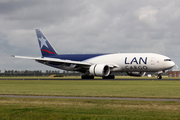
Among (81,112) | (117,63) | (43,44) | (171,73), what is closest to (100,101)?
(81,112)

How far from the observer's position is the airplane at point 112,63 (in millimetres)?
54503

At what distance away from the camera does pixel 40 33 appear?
6969cm

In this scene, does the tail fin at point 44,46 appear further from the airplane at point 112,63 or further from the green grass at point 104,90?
the green grass at point 104,90

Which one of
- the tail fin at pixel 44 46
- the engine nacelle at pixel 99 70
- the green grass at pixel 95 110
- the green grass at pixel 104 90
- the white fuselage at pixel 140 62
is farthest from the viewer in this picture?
the tail fin at pixel 44 46

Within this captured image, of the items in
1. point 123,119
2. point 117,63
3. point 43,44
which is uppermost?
point 43,44

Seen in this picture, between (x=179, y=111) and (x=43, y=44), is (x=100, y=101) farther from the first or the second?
(x=43, y=44)

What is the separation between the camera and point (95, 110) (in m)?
16.3

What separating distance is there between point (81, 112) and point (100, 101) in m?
4.48

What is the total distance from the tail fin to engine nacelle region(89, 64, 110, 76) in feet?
51.5

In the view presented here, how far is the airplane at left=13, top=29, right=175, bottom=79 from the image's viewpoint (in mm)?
54503

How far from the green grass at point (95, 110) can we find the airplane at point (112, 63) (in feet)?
118

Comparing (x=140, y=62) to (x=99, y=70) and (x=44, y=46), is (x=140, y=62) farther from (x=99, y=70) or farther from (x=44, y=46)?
(x=44, y=46)

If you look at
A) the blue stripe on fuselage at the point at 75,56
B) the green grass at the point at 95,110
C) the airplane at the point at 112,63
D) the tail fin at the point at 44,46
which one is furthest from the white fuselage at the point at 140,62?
the green grass at the point at 95,110

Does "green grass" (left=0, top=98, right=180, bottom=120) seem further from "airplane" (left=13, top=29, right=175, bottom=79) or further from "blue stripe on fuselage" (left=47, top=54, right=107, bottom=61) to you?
"blue stripe on fuselage" (left=47, top=54, right=107, bottom=61)
